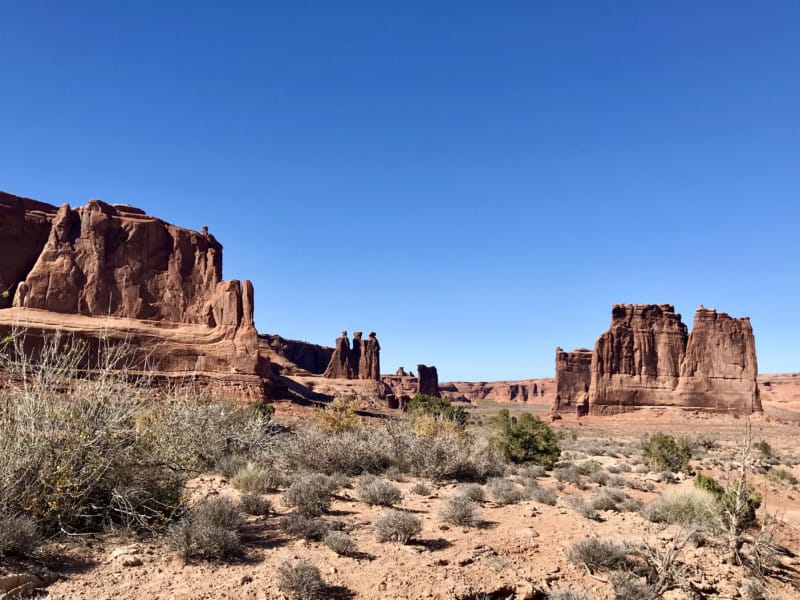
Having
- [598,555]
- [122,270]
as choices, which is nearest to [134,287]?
[122,270]

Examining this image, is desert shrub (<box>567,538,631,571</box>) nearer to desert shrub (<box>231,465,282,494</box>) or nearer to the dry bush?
the dry bush

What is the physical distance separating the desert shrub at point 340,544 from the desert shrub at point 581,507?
17.3 ft

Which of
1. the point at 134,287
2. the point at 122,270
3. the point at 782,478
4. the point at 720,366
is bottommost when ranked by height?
the point at 782,478

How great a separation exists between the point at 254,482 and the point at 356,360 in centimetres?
9768

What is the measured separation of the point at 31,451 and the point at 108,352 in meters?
1.42

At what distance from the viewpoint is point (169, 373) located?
39.0 metres

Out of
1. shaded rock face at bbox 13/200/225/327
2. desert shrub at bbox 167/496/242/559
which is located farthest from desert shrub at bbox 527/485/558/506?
shaded rock face at bbox 13/200/225/327

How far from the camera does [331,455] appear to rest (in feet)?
42.6

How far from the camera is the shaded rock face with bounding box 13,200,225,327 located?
141 feet

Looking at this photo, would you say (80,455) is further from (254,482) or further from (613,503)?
(613,503)

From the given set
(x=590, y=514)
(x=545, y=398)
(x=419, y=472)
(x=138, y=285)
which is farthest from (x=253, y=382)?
(x=545, y=398)

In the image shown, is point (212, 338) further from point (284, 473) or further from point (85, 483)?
point (85, 483)

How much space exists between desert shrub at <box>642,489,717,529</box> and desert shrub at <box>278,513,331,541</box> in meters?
6.45

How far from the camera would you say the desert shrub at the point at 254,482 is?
31.5 feet
